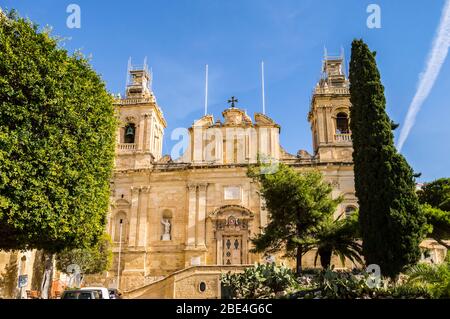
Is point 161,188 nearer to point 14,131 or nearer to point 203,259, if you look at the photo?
point 203,259

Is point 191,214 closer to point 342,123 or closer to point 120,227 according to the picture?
point 120,227

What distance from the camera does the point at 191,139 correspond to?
31188 millimetres

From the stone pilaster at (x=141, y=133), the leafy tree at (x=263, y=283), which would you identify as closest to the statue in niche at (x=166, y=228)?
the stone pilaster at (x=141, y=133)

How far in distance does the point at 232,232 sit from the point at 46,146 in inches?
700

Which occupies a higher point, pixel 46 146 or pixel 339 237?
pixel 46 146

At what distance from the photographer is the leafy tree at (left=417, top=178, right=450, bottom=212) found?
1977cm

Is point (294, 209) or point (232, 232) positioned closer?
point (294, 209)

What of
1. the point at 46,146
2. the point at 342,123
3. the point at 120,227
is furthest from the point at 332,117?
the point at 46,146

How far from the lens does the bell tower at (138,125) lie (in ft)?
102

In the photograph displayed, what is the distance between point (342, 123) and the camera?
31719 mm

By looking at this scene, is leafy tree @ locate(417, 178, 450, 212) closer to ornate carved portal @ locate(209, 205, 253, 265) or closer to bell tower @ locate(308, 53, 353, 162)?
bell tower @ locate(308, 53, 353, 162)

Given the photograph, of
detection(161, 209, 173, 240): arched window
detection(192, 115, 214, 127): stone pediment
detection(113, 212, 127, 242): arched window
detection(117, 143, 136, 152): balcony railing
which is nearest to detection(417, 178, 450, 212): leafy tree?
detection(192, 115, 214, 127): stone pediment

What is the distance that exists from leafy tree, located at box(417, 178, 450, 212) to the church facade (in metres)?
7.22
